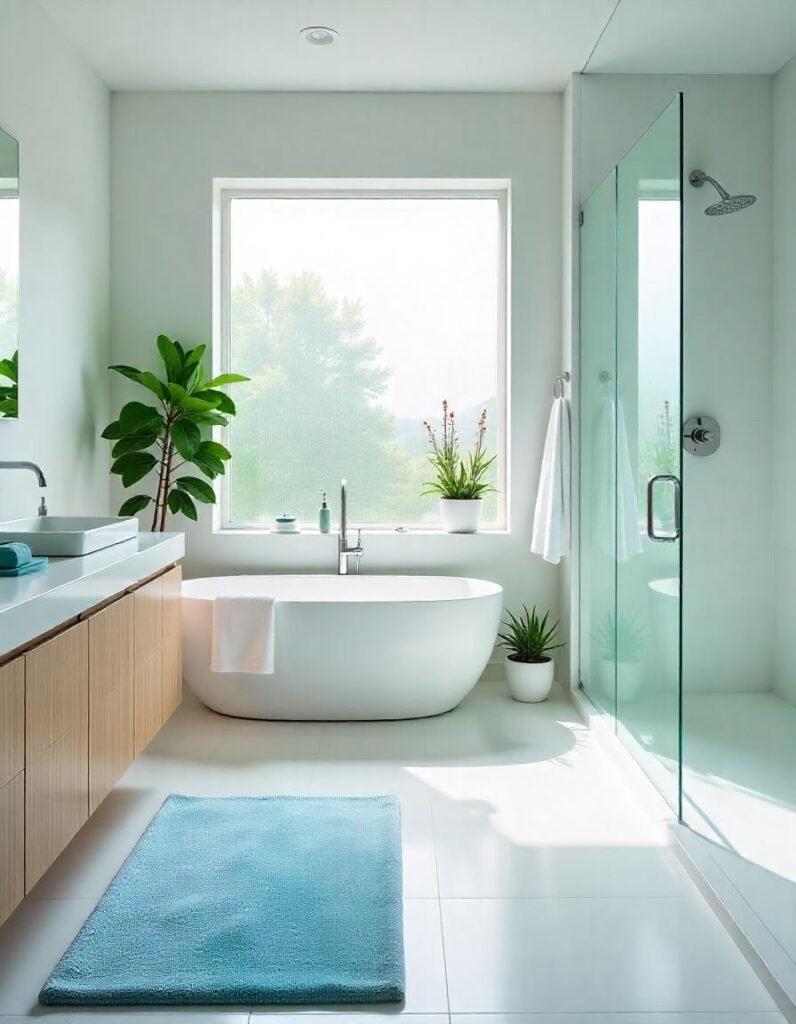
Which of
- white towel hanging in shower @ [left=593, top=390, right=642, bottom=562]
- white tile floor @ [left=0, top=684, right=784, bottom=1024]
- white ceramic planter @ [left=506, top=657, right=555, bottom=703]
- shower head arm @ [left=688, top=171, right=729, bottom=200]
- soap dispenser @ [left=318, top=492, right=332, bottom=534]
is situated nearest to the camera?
white tile floor @ [left=0, top=684, right=784, bottom=1024]

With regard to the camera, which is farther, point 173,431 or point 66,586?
point 173,431

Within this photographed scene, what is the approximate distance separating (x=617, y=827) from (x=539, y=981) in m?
0.89

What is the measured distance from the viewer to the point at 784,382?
2525 millimetres

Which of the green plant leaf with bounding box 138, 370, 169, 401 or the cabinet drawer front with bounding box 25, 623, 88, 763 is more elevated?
the green plant leaf with bounding box 138, 370, 169, 401

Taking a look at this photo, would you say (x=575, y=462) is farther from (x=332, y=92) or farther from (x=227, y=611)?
(x=332, y=92)

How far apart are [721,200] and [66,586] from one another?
2112 millimetres

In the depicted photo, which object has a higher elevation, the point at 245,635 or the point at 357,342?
the point at 357,342

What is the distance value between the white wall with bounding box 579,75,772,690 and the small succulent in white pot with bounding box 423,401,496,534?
1.90 meters

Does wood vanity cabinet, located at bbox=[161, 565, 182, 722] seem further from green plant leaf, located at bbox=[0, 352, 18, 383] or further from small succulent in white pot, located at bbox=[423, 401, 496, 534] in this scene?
small succulent in white pot, located at bbox=[423, 401, 496, 534]

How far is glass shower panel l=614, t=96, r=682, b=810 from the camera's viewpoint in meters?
2.62

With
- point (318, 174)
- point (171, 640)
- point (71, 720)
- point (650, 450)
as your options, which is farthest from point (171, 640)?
point (318, 174)

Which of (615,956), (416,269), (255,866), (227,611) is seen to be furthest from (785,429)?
(416,269)

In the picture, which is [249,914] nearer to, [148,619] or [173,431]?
[148,619]

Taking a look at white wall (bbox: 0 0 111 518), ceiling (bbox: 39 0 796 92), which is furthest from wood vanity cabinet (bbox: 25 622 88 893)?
ceiling (bbox: 39 0 796 92)
